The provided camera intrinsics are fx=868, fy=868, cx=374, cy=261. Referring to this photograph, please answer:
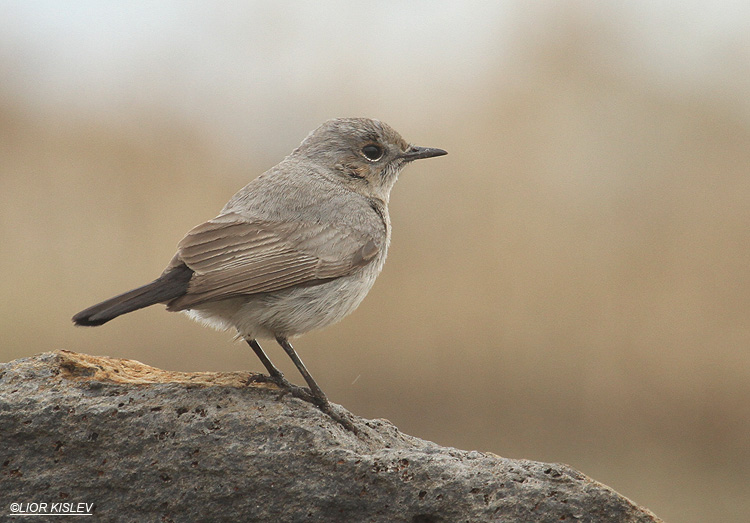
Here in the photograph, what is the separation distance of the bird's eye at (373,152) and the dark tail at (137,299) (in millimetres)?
1794

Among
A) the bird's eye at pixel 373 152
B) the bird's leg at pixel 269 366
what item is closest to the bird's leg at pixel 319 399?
the bird's leg at pixel 269 366

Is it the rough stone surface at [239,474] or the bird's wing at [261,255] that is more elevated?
the bird's wing at [261,255]

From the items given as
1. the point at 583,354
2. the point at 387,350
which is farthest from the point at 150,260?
the point at 583,354

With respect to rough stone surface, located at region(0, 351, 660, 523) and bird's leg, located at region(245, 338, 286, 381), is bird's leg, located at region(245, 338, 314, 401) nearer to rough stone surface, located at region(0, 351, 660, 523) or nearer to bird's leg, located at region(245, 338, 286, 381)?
bird's leg, located at region(245, 338, 286, 381)

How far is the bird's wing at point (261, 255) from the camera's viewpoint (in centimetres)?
441

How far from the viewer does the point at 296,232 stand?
197 inches

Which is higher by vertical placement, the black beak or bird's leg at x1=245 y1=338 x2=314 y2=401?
the black beak

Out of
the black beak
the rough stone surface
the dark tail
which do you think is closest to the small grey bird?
the dark tail

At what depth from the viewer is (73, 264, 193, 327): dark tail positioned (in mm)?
4102

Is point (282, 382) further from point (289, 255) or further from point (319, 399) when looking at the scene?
point (289, 255)

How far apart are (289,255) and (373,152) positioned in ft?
4.52

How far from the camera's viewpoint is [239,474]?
402 centimetres

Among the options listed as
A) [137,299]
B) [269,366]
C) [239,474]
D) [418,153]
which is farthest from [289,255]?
[418,153]

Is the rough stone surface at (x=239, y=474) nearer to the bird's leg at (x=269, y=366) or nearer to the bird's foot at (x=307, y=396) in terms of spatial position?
the bird's foot at (x=307, y=396)
